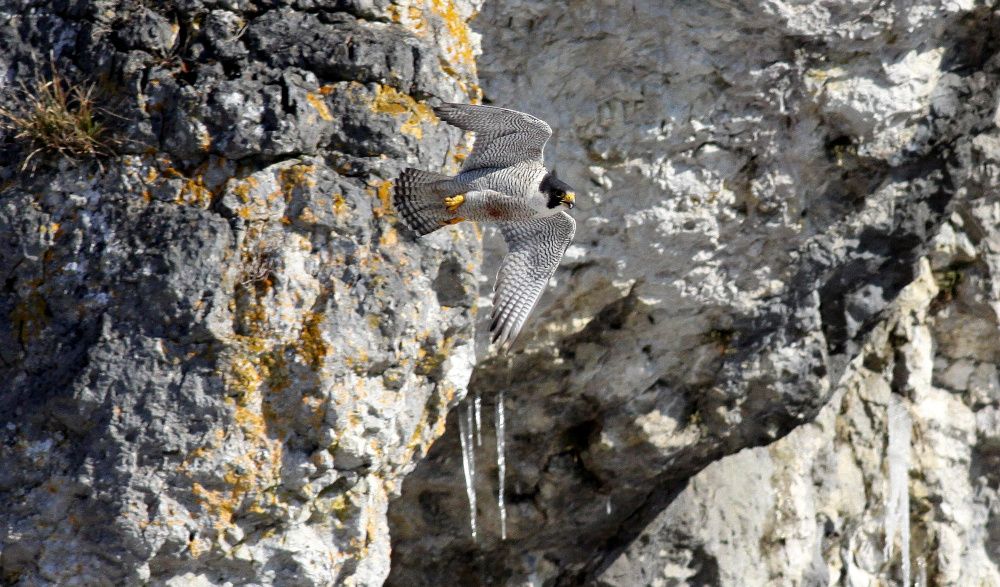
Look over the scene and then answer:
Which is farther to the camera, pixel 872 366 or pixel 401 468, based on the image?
pixel 872 366

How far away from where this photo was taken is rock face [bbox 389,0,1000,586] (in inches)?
222

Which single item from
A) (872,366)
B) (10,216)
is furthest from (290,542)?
(872,366)

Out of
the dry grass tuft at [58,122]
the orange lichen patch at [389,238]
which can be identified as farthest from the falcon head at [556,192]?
the dry grass tuft at [58,122]

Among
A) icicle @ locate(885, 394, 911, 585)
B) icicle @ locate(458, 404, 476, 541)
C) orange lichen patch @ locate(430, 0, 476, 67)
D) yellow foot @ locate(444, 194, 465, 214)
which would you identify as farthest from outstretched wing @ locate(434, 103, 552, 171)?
icicle @ locate(885, 394, 911, 585)

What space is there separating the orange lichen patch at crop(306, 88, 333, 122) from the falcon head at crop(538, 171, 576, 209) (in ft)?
3.03

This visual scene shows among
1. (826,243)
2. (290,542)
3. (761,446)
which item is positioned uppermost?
(826,243)

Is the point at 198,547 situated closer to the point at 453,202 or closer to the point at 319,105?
the point at 453,202

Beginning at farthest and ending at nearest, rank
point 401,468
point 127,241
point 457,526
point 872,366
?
point 872,366
point 457,526
point 401,468
point 127,241

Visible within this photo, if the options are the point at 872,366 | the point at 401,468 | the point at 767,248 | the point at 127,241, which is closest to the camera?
the point at 127,241

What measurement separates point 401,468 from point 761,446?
9.28 ft

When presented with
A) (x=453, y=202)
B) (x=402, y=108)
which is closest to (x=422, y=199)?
(x=453, y=202)

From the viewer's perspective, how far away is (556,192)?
491cm

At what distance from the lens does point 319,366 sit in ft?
14.4

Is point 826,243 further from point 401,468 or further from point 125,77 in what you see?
point 125,77
